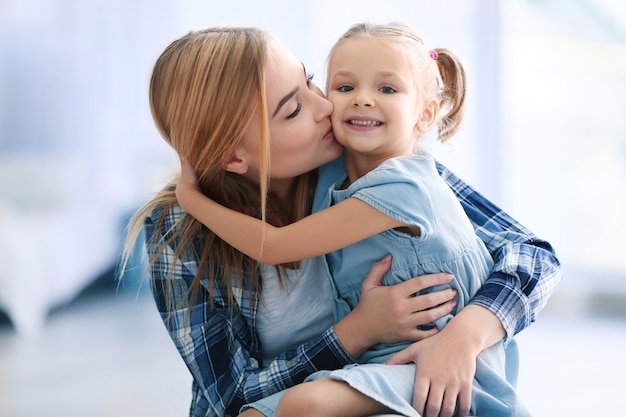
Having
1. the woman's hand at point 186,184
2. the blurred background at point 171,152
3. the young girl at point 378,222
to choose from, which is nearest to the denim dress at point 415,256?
the young girl at point 378,222

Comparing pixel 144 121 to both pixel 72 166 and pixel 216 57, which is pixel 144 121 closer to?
pixel 72 166

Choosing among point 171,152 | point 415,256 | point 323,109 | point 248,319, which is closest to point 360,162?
point 323,109

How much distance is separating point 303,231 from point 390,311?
0.19m

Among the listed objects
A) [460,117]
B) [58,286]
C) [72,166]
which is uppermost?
[460,117]

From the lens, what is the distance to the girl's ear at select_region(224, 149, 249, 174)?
1.49m

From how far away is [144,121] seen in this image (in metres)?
4.36

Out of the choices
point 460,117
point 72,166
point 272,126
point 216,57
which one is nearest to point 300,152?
point 272,126

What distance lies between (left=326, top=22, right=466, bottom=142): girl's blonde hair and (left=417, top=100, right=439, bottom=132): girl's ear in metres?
0.02

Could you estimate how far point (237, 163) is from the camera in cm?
150

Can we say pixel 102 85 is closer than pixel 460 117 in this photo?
No

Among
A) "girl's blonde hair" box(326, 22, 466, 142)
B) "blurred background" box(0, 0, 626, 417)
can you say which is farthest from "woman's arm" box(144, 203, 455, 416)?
"blurred background" box(0, 0, 626, 417)

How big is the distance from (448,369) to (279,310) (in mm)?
392

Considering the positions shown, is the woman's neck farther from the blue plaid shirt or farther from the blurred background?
the blurred background

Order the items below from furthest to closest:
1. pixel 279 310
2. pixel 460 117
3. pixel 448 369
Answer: pixel 460 117
pixel 279 310
pixel 448 369
